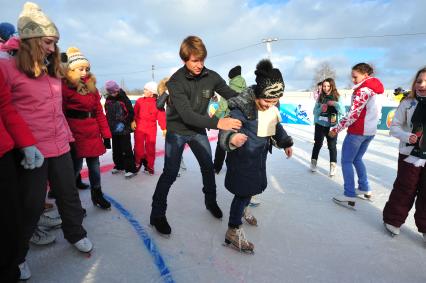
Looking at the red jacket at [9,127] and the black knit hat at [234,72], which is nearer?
the red jacket at [9,127]

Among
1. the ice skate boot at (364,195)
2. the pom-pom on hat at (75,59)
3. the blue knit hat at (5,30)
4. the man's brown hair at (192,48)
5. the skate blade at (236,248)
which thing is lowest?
the skate blade at (236,248)

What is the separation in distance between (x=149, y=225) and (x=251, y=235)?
98 cm

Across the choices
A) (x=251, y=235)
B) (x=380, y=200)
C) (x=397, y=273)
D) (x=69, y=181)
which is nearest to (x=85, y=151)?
(x=69, y=181)

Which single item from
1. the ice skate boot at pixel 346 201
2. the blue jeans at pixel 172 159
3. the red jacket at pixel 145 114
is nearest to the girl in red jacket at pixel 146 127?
the red jacket at pixel 145 114

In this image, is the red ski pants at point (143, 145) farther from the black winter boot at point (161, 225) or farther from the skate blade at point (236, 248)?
the skate blade at point (236, 248)

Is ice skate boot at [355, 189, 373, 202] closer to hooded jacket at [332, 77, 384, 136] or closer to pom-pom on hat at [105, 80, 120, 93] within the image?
hooded jacket at [332, 77, 384, 136]

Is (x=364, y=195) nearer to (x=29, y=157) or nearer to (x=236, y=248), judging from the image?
(x=236, y=248)

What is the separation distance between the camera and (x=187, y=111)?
217cm

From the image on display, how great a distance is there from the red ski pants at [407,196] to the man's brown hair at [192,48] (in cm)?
204

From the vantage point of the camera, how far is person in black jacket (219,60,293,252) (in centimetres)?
197

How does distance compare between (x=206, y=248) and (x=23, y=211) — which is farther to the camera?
(x=206, y=248)

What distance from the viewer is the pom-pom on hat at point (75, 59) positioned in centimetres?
251

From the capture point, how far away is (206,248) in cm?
227

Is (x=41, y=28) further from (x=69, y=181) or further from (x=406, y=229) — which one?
(x=406, y=229)
